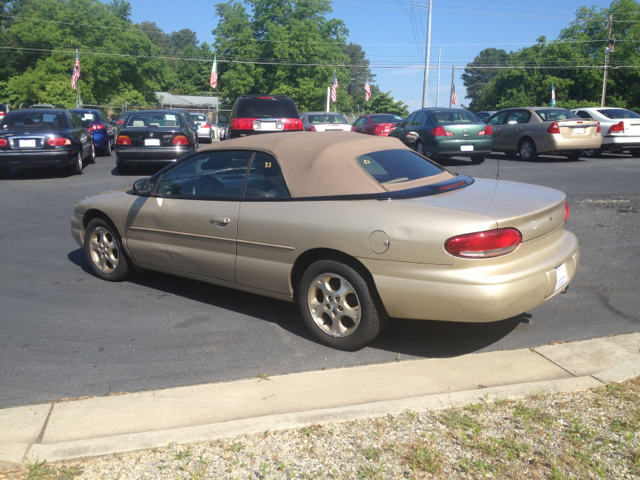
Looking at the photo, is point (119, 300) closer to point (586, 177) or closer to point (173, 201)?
point (173, 201)

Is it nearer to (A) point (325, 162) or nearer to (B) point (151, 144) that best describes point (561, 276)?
(A) point (325, 162)

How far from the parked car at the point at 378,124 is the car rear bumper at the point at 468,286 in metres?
18.5

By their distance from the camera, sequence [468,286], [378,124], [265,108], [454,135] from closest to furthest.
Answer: [468,286]
[454,135]
[265,108]
[378,124]

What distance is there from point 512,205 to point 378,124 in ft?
63.3

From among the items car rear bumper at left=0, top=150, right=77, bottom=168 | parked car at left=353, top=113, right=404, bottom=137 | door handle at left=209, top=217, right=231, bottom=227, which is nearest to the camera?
door handle at left=209, top=217, right=231, bottom=227

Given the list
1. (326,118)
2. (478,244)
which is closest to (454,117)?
(326,118)

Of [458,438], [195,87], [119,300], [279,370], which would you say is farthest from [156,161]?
[195,87]

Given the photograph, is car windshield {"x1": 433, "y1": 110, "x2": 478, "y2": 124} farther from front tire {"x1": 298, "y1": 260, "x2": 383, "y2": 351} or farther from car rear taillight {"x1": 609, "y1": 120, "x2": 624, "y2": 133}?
front tire {"x1": 298, "y1": 260, "x2": 383, "y2": 351}

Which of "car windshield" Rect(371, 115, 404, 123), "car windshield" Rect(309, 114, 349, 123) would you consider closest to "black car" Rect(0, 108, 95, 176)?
"car windshield" Rect(309, 114, 349, 123)

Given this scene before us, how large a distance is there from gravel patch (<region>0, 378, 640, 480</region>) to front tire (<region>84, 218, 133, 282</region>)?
10.3ft

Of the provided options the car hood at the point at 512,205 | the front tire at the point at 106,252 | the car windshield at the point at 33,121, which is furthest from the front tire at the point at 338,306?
the car windshield at the point at 33,121

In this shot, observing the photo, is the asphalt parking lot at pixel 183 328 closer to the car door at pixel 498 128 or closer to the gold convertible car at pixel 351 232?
the gold convertible car at pixel 351 232

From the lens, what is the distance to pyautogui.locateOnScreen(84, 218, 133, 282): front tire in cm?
590

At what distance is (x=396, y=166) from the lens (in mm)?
4734
